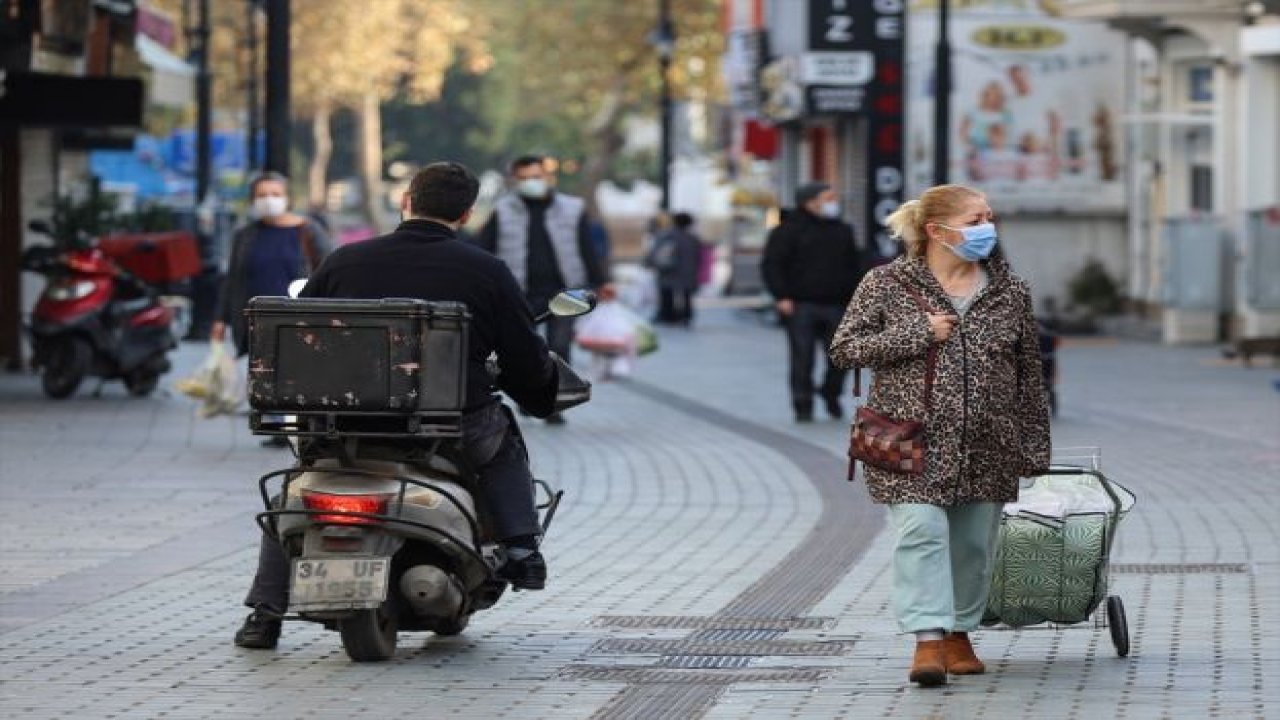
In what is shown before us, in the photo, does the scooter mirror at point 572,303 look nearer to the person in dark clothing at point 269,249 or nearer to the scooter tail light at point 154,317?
the person in dark clothing at point 269,249

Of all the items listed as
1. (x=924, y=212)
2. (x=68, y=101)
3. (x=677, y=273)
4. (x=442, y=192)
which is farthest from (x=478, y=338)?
(x=677, y=273)

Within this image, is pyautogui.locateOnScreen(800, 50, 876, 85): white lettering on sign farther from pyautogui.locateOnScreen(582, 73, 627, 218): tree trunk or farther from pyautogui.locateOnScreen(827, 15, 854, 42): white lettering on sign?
pyautogui.locateOnScreen(582, 73, 627, 218): tree trunk

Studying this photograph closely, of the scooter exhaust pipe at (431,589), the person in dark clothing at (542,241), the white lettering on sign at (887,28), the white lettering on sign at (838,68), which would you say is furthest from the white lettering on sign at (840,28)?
the scooter exhaust pipe at (431,589)

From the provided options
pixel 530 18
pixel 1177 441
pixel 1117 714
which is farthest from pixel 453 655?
pixel 530 18

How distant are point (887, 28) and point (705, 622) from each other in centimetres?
3143

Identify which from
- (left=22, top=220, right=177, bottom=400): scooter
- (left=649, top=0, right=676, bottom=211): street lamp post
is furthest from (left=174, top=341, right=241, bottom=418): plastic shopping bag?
(left=649, top=0, right=676, bottom=211): street lamp post

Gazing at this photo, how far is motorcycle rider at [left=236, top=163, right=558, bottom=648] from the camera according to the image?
9.02 m

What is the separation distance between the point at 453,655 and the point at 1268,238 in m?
21.5

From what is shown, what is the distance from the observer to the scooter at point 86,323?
70.7 ft

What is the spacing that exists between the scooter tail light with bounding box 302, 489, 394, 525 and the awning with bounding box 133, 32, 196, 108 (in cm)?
2064

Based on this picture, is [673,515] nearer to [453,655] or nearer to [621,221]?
[453,655]

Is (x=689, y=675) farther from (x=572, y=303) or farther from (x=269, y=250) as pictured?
(x=269, y=250)

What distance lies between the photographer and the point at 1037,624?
888 centimetres

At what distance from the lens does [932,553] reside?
27.6ft
